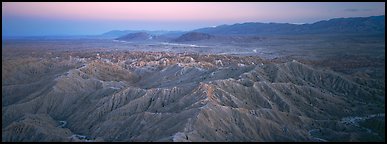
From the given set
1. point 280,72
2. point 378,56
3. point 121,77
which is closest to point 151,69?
point 121,77

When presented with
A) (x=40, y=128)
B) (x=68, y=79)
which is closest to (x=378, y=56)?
(x=68, y=79)

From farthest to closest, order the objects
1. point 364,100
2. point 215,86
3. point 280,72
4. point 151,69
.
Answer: point 151,69 < point 280,72 < point 364,100 < point 215,86

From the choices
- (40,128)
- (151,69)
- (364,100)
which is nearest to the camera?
(40,128)

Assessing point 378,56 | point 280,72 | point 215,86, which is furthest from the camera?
point 378,56

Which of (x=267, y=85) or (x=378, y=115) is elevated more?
(x=267, y=85)

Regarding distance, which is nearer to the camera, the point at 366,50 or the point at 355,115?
the point at 355,115

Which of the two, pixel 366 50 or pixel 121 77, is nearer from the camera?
pixel 121 77

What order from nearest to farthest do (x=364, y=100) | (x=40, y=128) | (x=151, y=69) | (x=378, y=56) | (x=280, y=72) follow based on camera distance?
(x=40, y=128), (x=364, y=100), (x=280, y=72), (x=151, y=69), (x=378, y=56)

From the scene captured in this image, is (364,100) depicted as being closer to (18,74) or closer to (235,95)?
(235,95)

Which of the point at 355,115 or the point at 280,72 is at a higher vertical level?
the point at 280,72

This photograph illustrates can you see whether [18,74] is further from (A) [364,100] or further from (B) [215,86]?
(A) [364,100]
